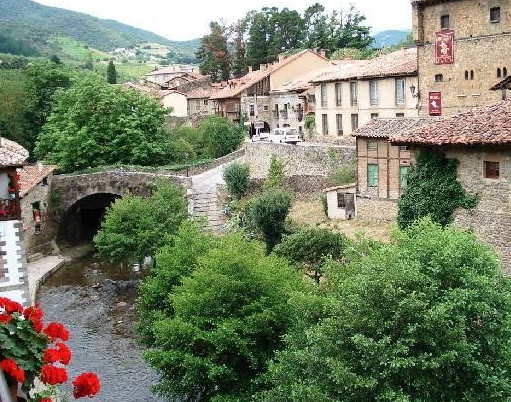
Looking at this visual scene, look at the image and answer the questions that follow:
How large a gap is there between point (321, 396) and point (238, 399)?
15.1 feet

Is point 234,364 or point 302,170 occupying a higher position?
point 302,170

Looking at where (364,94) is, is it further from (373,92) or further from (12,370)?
(12,370)

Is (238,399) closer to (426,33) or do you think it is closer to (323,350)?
(323,350)

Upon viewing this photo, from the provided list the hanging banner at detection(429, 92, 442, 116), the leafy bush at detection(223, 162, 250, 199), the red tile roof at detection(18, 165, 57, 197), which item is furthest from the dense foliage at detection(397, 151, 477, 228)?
the red tile roof at detection(18, 165, 57, 197)

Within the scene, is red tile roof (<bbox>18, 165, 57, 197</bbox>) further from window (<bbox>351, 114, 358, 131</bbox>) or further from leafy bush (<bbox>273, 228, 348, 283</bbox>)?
window (<bbox>351, 114, 358, 131</bbox>)

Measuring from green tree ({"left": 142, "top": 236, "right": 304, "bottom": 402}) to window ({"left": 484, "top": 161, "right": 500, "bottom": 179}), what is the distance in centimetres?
588

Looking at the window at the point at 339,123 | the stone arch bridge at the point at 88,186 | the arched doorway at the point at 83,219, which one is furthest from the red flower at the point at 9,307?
the window at the point at 339,123

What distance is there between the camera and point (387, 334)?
38.6 feet

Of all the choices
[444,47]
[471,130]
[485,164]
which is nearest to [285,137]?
[444,47]

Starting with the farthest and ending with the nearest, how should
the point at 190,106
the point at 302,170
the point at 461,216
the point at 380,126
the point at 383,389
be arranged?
the point at 190,106
the point at 302,170
the point at 380,126
the point at 461,216
the point at 383,389

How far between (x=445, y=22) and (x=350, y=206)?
11.6 m

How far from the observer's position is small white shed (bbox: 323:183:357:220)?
105ft

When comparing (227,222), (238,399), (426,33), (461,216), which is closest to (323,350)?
(238,399)

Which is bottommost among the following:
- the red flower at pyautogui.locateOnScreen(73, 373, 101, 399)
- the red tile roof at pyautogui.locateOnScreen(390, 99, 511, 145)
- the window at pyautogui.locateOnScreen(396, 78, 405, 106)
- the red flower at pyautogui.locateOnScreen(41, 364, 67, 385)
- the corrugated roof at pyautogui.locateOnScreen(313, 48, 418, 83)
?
the red flower at pyautogui.locateOnScreen(73, 373, 101, 399)
